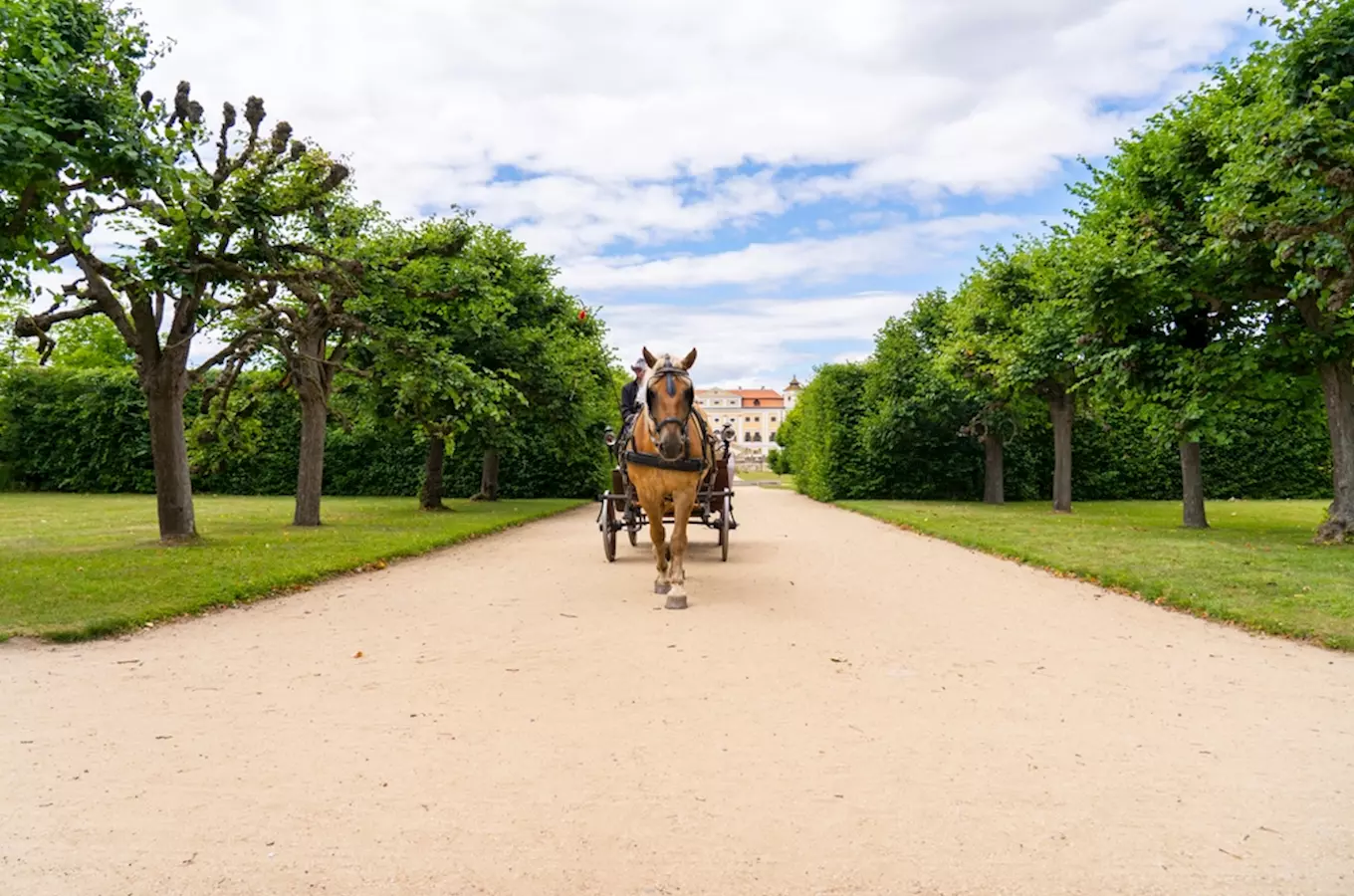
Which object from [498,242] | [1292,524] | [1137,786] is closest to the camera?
[1137,786]

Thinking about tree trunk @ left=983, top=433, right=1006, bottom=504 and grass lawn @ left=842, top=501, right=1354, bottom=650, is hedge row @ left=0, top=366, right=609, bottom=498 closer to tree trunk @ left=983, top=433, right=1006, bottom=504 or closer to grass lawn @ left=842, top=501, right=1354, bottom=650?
tree trunk @ left=983, top=433, right=1006, bottom=504

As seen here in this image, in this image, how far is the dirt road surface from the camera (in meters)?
2.92

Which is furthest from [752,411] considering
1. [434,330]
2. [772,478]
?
[434,330]

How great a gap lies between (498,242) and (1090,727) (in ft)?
68.1

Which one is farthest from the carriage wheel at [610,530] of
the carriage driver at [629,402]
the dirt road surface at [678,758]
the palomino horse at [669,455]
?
the dirt road surface at [678,758]

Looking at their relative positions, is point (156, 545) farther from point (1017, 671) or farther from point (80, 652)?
point (1017, 671)

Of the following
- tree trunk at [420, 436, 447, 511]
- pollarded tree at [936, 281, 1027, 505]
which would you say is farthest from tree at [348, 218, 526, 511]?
pollarded tree at [936, 281, 1027, 505]

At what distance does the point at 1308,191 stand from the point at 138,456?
→ 34119 millimetres

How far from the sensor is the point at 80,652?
6.25 metres

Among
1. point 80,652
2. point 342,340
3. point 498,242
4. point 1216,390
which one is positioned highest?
point 498,242

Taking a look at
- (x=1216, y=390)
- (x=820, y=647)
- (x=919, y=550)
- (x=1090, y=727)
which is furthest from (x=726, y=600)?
(x=1216, y=390)

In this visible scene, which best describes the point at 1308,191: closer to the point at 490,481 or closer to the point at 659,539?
the point at 659,539

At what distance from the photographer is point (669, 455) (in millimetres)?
7945

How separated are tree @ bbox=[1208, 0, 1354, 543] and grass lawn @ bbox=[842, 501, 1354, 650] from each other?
2.39m
